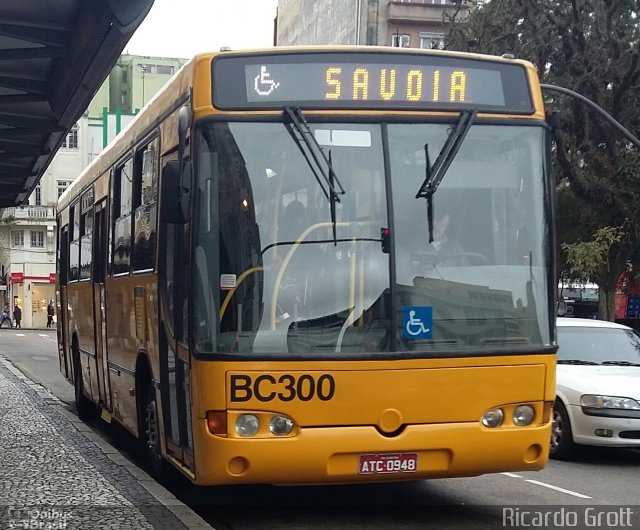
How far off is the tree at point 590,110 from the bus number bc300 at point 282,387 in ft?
69.5

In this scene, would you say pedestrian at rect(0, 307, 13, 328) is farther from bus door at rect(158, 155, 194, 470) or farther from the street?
bus door at rect(158, 155, 194, 470)

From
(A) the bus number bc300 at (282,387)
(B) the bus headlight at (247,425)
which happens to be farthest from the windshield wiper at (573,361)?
(B) the bus headlight at (247,425)

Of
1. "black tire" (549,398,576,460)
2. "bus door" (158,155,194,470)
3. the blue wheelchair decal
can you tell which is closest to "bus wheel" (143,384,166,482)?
"bus door" (158,155,194,470)

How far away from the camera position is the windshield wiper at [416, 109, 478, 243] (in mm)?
7008

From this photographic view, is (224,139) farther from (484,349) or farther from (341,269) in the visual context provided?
(484,349)

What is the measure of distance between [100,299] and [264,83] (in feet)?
15.8

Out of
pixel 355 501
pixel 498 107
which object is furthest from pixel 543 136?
pixel 355 501

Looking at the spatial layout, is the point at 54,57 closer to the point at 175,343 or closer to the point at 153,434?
the point at 153,434

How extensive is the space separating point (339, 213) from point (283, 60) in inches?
45.2

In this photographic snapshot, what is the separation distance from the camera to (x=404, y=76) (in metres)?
7.31

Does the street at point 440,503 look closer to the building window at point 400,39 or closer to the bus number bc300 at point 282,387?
the bus number bc300 at point 282,387

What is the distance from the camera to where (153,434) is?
8773 millimetres

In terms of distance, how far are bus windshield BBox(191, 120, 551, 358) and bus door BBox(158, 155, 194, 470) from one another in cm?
32

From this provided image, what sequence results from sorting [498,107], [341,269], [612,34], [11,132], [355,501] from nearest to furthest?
1. [341,269]
2. [498,107]
3. [355,501]
4. [11,132]
5. [612,34]
